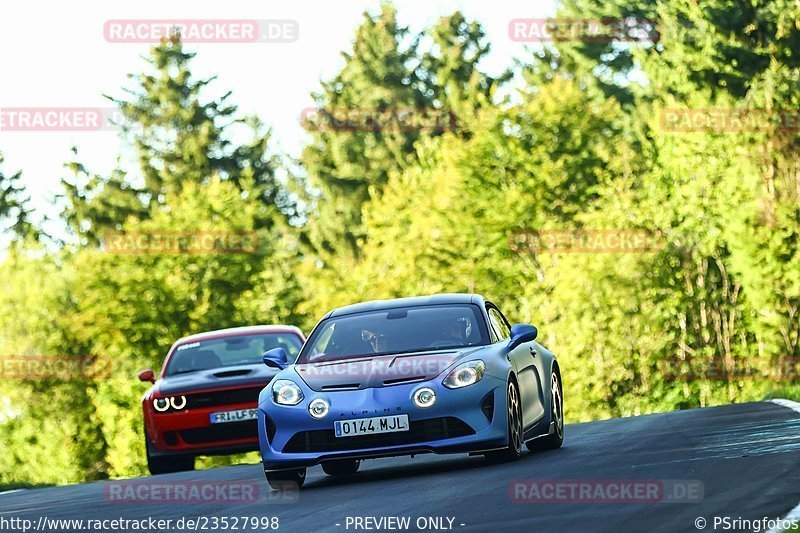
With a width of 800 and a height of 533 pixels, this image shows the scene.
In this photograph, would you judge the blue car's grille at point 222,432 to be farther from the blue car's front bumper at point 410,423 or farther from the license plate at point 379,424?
the license plate at point 379,424

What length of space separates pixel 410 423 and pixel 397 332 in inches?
50.2

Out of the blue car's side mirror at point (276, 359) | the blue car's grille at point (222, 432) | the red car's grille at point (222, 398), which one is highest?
the blue car's side mirror at point (276, 359)

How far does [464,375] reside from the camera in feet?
40.9

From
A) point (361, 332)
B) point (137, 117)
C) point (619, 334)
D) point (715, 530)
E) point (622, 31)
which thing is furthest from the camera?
point (137, 117)

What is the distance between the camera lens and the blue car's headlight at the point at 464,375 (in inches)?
488

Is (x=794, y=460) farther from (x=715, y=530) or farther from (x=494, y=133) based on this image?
(x=494, y=133)

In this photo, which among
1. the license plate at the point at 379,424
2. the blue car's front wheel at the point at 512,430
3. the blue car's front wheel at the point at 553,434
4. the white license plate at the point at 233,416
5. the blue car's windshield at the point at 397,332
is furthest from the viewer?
the white license plate at the point at 233,416

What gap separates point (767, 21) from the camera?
171 feet

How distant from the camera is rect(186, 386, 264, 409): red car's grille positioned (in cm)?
1805

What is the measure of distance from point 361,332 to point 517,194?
159 feet

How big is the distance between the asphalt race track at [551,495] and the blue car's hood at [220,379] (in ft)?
4.54

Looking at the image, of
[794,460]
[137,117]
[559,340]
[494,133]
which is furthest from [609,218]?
[794,460]

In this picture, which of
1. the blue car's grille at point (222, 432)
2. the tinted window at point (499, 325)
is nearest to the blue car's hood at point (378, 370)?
the tinted window at point (499, 325)

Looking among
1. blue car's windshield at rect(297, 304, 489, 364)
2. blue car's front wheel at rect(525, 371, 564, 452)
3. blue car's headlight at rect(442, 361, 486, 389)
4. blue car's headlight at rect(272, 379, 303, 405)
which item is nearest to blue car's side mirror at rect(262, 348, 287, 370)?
blue car's windshield at rect(297, 304, 489, 364)
